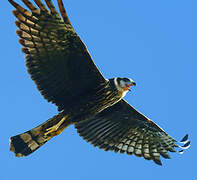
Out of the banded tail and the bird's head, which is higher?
the bird's head

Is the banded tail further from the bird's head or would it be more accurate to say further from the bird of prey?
the bird's head

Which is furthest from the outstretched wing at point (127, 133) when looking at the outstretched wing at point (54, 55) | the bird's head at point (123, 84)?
the outstretched wing at point (54, 55)

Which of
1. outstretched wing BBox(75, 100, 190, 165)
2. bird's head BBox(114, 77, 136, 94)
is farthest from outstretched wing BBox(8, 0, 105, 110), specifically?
outstretched wing BBox(75, 100, 190, 165)

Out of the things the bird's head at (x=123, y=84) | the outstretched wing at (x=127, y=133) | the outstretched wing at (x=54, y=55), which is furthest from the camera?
the outstretched wing at (x=127, y=133)

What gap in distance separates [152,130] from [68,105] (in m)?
2.34

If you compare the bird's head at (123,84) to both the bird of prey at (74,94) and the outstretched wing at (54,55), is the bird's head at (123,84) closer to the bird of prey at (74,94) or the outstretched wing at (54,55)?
the bird of prey at (74,94)

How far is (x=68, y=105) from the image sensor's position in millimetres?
10125

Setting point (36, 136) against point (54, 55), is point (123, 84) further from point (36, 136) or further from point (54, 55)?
point (36, 136)

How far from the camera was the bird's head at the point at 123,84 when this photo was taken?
10.0 meters

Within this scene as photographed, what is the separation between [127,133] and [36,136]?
91.9 inches

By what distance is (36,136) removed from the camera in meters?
10.3

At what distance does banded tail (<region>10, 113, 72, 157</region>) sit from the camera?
10.1 meters

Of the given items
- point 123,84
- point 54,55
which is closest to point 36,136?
point 54,55

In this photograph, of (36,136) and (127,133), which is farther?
(127,133)
